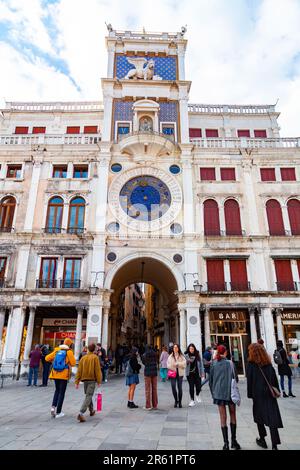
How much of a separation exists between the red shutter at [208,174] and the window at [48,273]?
13139 mm

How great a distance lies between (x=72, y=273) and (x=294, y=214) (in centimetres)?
1705

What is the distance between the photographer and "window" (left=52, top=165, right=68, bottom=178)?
79.5ft

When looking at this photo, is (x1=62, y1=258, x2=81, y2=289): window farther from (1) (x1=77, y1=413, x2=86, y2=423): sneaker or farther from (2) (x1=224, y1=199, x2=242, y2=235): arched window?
(1) (x1=77, y1=413, x2=86, y2=423): sneaker

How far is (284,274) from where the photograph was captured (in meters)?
21.4

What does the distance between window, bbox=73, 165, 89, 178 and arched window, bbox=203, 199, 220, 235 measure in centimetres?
989

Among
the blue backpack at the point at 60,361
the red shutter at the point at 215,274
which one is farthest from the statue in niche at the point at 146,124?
the blue backpack at the point at 60,361

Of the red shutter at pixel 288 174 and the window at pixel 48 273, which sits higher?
the red shutter at pixel 288 174

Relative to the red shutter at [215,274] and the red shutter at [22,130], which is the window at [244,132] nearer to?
the red shutter at [215,274]

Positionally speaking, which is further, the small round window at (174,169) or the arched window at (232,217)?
the small round window at (174,169)

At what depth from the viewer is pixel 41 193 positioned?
918 inches

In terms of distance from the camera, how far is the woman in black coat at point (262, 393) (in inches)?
220

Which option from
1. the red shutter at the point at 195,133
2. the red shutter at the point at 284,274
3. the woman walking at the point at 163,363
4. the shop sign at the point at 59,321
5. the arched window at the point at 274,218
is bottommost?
the woman walking at the point at 163,363

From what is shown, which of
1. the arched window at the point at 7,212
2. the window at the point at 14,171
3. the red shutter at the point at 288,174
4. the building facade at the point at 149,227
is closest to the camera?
the building facade at the point at 149,227

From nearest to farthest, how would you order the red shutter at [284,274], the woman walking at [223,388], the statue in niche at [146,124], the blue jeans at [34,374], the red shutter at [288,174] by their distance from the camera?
the woman walking at [223,388]
the blue jeans at [34,374]
the red shutter at [284,274]
the red shutter at [288,174]
the statue in niche at [146,124]
